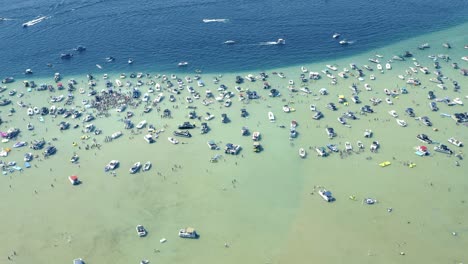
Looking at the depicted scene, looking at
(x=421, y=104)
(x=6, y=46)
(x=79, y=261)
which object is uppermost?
(x=6, y=46)

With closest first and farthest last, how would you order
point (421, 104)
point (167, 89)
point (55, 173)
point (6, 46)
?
1. point (55, 173)
2. point (421, 104)
3. point (167, 89)
4. point (6, 46)

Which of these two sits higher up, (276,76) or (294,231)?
(276,76)

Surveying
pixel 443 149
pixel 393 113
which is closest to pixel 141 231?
pixel 443 149

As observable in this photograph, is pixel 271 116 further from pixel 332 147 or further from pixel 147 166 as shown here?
pixel 147 166

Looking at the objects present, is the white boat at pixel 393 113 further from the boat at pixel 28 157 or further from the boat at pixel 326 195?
the boat at pixel 28 157

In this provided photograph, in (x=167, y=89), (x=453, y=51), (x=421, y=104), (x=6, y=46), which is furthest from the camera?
(x=6, y=46)

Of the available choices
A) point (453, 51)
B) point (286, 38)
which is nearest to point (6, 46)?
point (286, 38)

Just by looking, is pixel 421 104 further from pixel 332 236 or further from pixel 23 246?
pixel 23 246

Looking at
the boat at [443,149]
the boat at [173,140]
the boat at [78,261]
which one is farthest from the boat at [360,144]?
the boat at [78,261]
